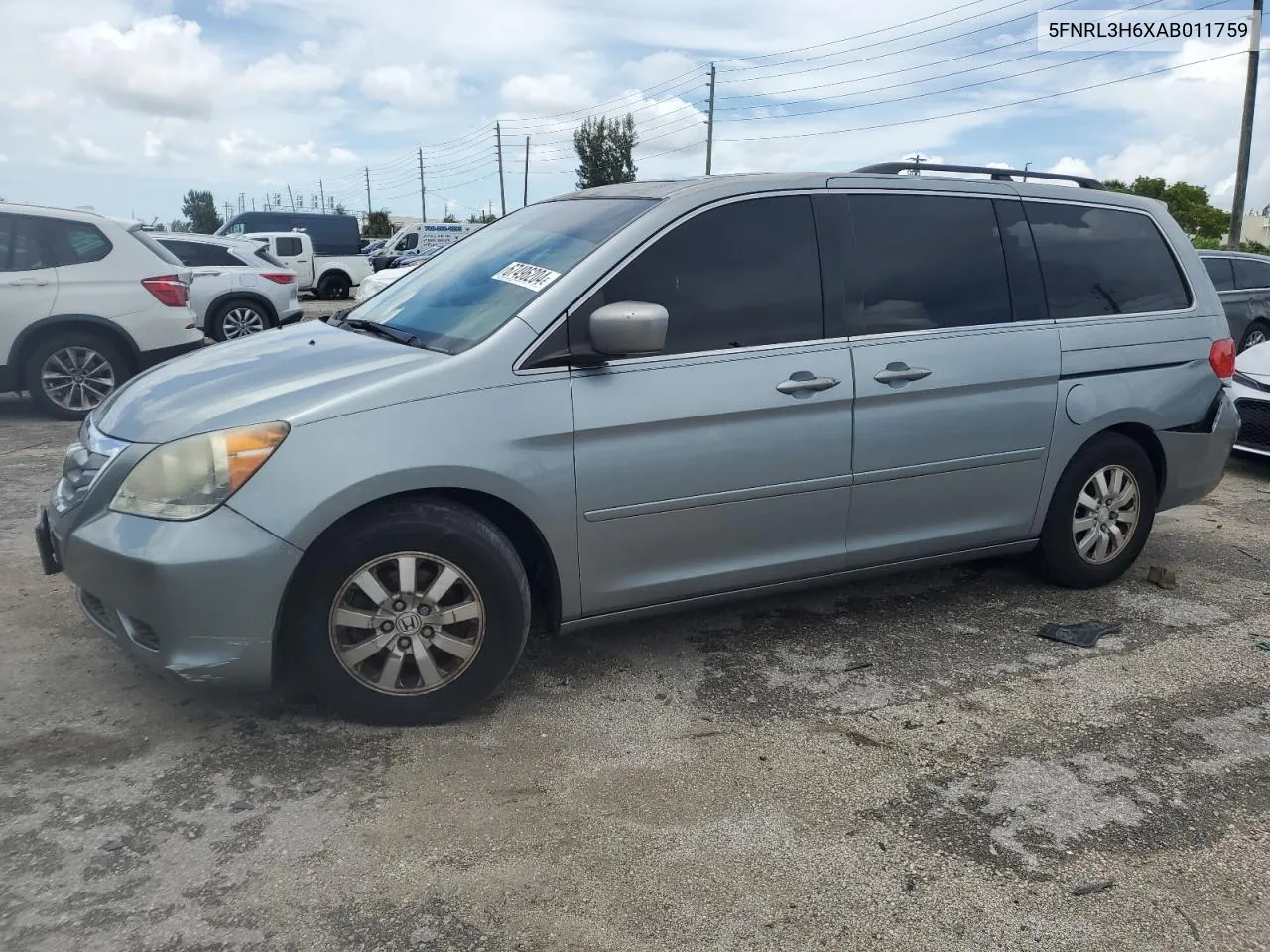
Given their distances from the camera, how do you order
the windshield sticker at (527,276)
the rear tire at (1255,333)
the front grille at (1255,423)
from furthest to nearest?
1. the rear tire at (1255,333)
2. the front grille at (1255,423)
3. the windshield sticker at (527,276)

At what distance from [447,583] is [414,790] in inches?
24.7

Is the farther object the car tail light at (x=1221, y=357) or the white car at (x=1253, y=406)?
the white car at (x=1253, y=406)

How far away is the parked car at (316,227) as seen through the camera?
30.1m

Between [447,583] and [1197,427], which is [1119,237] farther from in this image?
[447,583]

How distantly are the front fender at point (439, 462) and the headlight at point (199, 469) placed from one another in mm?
44

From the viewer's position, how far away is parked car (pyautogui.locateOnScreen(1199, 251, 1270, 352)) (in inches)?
488

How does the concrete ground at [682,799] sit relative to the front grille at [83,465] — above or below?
below

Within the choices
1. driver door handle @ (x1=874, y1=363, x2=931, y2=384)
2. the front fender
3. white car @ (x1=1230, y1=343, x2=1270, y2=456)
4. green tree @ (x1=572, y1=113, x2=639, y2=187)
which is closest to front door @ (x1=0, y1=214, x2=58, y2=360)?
the front fender

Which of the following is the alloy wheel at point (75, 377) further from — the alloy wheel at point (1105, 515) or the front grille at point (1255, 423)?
the front grille at point (1255, 423)

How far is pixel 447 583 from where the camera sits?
3316 mm

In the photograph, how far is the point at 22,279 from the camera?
8.35 metres

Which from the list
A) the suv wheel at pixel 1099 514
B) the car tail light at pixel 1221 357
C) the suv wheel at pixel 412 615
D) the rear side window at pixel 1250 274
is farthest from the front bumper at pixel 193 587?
the rear side window at pixel 1250 274

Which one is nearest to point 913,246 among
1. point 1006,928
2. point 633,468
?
point 633,468

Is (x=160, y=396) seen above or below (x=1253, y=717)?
above
